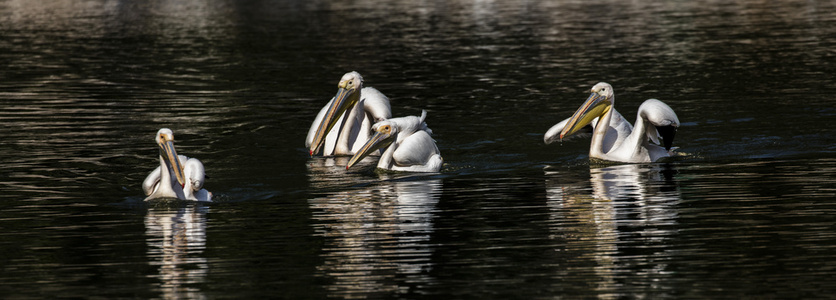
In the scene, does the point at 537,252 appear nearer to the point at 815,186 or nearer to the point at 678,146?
the point at 815,186

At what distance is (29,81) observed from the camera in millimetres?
22828

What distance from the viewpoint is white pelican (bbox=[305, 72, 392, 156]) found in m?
14.1

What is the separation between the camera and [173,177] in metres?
10.9

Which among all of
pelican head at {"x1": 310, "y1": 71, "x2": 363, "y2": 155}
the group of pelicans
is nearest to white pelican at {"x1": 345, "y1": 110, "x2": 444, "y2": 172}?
the group of pelicans

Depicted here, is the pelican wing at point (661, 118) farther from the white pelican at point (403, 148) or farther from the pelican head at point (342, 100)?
the pelican head at point (342, 100)

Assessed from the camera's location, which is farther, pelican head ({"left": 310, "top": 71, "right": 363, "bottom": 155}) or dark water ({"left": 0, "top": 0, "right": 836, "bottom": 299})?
pelican head ({"left": 310, "top": 71, "right": 363, "bottom": 155})

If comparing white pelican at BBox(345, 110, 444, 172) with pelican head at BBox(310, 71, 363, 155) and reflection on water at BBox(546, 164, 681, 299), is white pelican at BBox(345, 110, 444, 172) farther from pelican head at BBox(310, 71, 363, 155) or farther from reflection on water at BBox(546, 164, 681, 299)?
reflection on water at BBox(546, 164, 681, 299)

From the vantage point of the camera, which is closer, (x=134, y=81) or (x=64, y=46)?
(x=134, y=81)

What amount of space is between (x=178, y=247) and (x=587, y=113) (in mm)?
5689

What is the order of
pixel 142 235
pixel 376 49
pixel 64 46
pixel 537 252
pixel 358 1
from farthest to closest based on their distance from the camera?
pixel 358 1 < pixel 64 46 < pixel 376 49 < pixel 142 235 < pixel 537 252

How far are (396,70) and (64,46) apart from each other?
429 inches

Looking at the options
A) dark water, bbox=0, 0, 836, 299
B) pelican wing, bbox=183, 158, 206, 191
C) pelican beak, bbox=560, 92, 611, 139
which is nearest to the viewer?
dark water, bbox=0, 0, 836, 299

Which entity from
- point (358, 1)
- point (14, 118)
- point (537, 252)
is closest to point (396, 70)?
point (14, 118)

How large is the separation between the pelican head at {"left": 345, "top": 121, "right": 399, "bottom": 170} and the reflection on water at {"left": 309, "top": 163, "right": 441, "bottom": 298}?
0.49 metres
